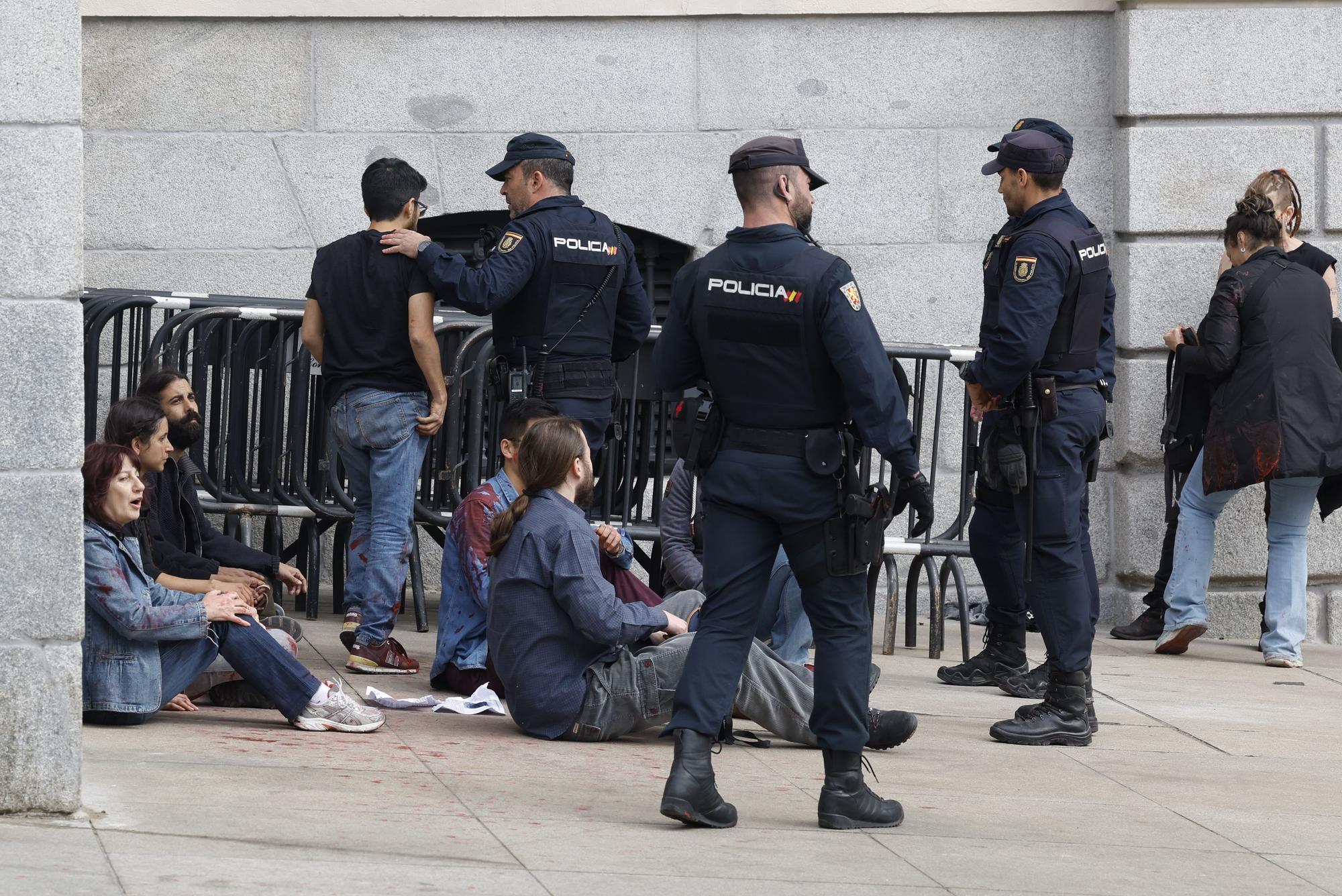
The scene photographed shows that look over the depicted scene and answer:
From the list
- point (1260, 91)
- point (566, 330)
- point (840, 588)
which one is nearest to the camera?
point (840, 588)

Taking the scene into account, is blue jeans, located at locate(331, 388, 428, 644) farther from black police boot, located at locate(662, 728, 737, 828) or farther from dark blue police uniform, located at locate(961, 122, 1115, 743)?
black police boot, located at locate(662, 728, 737, 828)

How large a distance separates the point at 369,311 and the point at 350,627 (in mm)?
1175

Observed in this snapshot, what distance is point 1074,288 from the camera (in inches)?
247

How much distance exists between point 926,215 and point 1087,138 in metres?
0.84

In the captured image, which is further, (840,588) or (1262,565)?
(1262,565)

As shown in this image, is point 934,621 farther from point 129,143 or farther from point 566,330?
point 129,143

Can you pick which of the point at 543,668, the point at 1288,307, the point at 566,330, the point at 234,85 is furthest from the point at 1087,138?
the point at 543,668

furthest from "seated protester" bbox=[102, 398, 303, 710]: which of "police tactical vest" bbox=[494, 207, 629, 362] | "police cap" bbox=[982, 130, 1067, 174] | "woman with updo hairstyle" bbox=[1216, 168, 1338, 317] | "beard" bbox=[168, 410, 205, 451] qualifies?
"woman with updo hairstyle" bbox=[1216, 168, 1338, 317]

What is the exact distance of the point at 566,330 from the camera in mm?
6832

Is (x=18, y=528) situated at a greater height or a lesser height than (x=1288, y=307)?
lesser

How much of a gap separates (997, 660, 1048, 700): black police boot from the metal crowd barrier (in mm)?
585

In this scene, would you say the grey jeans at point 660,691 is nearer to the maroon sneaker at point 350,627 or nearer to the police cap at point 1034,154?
the maroon sneaker at point 350,627

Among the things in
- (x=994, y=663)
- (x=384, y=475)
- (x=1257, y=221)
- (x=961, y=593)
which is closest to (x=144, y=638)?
(x=384, y=475)

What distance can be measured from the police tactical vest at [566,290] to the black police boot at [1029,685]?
1.96m
